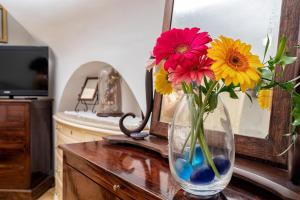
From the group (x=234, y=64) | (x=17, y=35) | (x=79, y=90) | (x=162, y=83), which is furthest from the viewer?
(x=17, y=35)

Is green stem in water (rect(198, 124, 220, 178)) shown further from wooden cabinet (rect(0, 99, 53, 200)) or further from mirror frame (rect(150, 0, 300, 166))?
wooden cabinet (rect(0, 99, 53, 200))

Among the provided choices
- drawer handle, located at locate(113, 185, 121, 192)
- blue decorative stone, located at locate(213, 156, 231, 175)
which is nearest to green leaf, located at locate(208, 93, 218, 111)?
blue decorative stone, located at locate(213, 156, 231, 175)

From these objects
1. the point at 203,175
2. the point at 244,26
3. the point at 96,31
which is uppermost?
the point at 96,31

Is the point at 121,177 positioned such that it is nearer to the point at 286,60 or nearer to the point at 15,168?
the point at 286,60

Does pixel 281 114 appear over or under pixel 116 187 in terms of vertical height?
over

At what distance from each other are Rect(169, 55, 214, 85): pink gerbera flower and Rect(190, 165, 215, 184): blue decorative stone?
0.19 metres

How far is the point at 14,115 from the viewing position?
8.09 ft

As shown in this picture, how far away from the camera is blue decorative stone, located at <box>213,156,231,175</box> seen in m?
0.53

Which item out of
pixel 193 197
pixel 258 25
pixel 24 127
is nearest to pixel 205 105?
pixel 193 197

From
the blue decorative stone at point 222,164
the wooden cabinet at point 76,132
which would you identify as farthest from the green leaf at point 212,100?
the wooden cabinet at point 76,132

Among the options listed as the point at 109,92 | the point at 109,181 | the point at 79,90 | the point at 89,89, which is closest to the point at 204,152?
the point at 109,181

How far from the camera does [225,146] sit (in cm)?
53

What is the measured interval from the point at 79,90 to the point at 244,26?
2147 millimetres

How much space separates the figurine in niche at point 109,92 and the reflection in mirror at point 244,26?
1.17 metres
